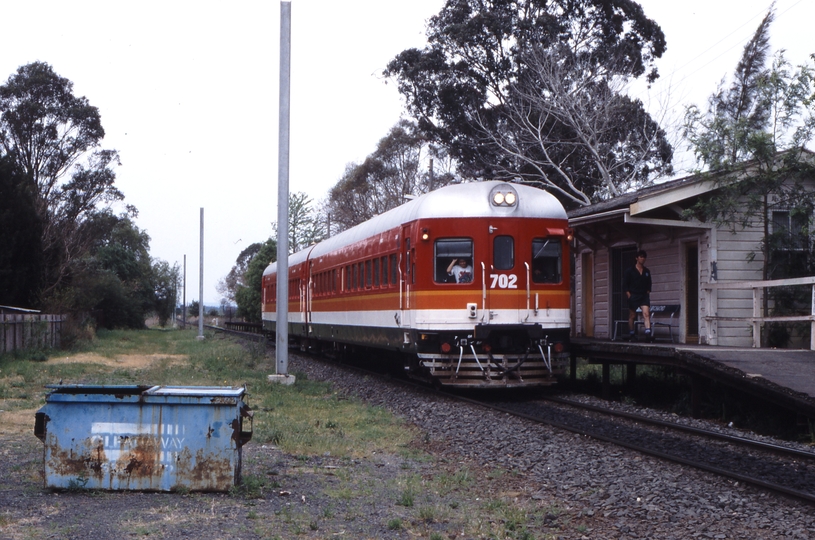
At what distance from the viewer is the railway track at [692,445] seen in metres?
7.50

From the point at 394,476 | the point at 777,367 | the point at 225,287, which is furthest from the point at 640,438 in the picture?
the point at 225,287

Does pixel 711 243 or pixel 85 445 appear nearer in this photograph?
pixel 85 445

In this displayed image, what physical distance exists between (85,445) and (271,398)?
7302 millimetres

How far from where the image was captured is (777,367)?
422 inches

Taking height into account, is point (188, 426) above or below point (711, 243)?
below

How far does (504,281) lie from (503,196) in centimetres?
132

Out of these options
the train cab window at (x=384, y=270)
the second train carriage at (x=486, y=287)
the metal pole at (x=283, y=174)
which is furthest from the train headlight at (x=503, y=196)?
the metal pole at (x=283, y=174)

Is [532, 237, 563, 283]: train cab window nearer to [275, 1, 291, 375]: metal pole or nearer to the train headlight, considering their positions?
the train headlight

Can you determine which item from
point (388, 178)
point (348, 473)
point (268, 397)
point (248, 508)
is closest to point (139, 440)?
point (248, 508)

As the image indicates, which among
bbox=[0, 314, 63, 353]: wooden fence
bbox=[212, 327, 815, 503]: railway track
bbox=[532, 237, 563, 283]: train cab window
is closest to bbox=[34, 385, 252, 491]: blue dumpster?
bbox=[212, 327, 815, 503]: railway track

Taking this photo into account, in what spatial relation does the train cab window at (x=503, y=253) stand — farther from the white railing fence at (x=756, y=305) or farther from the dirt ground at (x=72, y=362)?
the dirt ground at (x=72, y=362)

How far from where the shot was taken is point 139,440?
684cm

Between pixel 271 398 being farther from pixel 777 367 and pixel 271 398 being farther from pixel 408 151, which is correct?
pixel 408 151

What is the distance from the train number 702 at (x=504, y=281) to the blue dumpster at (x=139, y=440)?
697 centimetres
